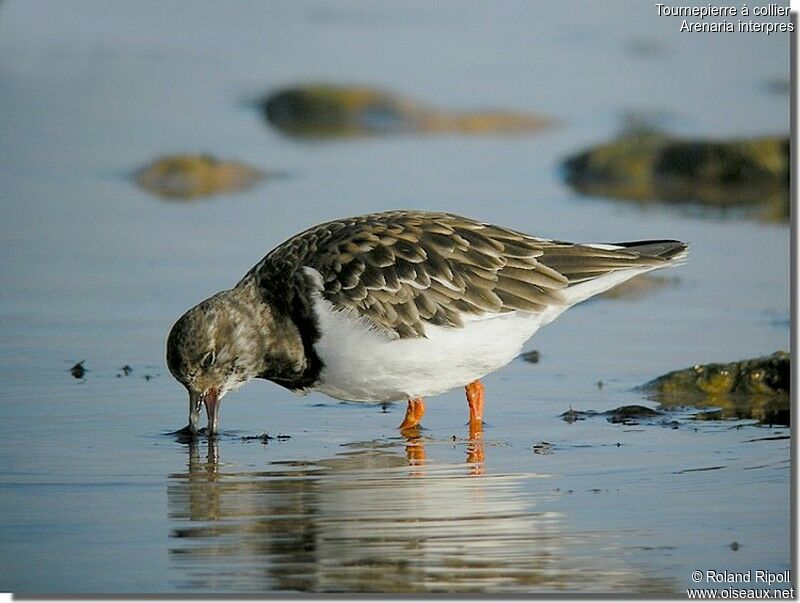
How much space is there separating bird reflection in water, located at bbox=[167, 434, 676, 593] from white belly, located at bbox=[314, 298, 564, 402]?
29 cm

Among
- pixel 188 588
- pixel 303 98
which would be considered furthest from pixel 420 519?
pixel 303 98

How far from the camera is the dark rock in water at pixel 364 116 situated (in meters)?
14.5

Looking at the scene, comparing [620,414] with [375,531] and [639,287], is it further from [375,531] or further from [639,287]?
[639,287]

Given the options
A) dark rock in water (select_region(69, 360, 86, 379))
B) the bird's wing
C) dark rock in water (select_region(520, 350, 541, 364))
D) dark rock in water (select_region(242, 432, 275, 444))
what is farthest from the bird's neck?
dark rock in water (select_region(520, 350, 541, 364))

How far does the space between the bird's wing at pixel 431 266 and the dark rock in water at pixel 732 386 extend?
2.70 feet

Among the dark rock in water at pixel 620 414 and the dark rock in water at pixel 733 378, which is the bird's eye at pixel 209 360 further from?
the dark rock in water at pixel 733 378

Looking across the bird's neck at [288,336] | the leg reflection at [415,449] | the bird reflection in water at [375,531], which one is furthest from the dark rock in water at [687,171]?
the bird reflection in water at [375,531]

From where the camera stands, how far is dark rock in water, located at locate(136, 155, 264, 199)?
12.3 m

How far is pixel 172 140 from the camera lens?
45.2 feet

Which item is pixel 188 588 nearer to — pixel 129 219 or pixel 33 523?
pixel 33 523

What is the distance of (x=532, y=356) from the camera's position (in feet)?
26.2

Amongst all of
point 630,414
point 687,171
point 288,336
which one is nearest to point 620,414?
point 630,414

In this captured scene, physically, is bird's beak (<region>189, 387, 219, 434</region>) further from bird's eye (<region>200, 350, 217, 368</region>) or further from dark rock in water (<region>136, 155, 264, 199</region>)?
dark rock in water (<region>136, 155, 264, 199</region>)

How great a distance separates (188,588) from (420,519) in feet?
3.08
